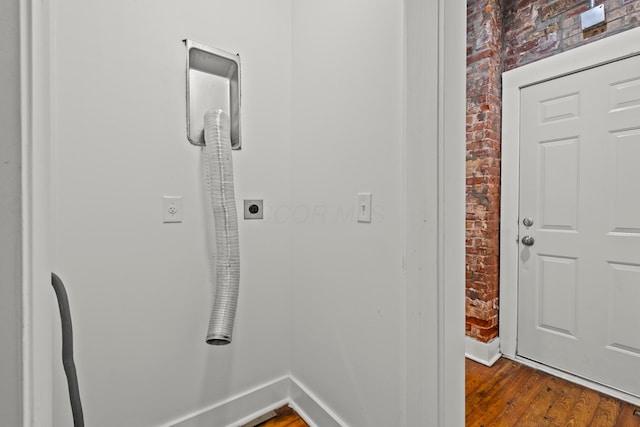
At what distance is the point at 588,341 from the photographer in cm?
189

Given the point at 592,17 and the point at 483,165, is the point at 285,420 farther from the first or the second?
the point at 592,17

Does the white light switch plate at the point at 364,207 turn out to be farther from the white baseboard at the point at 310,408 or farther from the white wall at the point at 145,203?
the white baseboard at the point at 310,408

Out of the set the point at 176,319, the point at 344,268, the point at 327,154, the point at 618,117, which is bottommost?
the point at 176,319

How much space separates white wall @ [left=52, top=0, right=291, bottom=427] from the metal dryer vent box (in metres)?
1.95

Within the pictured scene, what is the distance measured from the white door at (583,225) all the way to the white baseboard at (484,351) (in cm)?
16

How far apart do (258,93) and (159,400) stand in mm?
1525

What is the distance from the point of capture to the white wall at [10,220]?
38cm

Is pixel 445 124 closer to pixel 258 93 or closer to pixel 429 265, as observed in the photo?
pixel 429 265

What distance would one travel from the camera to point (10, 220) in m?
0.39

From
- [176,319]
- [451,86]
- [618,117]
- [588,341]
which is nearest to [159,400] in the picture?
Result: [176,319]

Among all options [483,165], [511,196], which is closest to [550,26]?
[483,165]

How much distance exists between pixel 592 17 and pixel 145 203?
2.76m

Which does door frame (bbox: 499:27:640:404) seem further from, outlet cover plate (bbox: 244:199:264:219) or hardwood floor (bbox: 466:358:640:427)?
outlet cover plate (bbox: 244:199:264:219)

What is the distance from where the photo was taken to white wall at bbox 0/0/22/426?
0.38 meters
